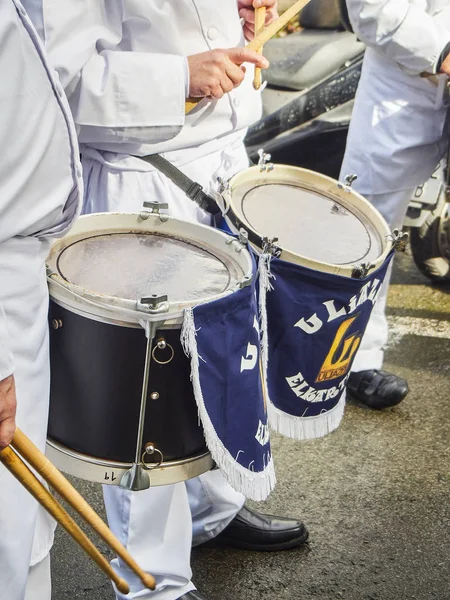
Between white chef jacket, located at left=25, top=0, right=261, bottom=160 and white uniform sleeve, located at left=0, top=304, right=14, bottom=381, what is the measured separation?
656 mm

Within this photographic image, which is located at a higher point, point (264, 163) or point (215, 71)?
point (215, 71)

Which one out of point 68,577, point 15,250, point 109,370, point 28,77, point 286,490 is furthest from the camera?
point 286,490

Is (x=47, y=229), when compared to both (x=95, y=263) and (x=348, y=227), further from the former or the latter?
(x=348, y=227)

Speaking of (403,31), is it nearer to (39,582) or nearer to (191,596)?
(191,596)

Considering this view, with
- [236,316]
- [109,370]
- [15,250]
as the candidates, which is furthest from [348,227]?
[15,250]

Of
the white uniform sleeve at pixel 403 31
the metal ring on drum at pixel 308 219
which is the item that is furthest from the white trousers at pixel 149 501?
the white uniform sleeve at pixel 403 31

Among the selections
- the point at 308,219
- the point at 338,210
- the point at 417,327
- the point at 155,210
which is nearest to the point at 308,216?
the point at 308,219

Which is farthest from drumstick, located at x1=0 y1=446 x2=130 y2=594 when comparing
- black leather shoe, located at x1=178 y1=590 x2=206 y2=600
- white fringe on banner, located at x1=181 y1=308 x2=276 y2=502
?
black leather shoe, located at x1=178 y1=590 x2=206 y2=600

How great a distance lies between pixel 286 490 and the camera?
9.18 feet

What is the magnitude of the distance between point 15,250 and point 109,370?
330mm

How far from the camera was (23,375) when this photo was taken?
157 cm

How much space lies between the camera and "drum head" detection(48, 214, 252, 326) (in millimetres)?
1705

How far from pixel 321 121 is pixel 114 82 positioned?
246 centimetres

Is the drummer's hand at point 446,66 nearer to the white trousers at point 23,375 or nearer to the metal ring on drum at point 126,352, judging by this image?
the metal ring on drum at point 126,352
